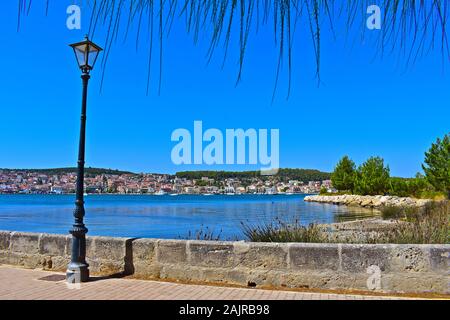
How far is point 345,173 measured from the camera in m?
80.1

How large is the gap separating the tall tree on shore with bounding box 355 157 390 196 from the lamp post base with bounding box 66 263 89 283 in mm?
67594

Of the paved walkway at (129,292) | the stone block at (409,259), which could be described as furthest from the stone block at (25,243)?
the stone block at (409,259)

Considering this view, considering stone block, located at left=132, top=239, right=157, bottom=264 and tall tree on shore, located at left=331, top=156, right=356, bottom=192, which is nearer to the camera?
stone block, located at left=132, top=239, right=157, bottom=264

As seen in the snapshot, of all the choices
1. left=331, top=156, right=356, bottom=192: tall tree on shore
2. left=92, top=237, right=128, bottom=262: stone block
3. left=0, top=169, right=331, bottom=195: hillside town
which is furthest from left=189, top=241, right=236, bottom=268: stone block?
left=0, top=169, right=331, bottom=195: hillside town

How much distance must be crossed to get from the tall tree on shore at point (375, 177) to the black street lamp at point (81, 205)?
6715 centimetres

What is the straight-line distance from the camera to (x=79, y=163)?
7.28 meters

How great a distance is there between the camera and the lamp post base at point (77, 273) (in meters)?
6.69

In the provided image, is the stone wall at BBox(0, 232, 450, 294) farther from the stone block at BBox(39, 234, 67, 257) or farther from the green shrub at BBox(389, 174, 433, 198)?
the green shrub at BBox(389, 174, 433, 198)

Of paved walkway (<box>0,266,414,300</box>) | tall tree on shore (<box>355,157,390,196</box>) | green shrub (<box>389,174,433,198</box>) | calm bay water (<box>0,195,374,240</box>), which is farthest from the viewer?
tall tree on shore (<box>355,157,390,196</box>)

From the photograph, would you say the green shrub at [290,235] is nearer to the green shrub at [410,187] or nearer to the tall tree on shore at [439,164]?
the tall tree on shore at [439,164]

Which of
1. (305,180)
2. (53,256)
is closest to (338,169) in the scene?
(305,180)

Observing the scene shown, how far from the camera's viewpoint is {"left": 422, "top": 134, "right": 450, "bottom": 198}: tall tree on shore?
37906 millimetres

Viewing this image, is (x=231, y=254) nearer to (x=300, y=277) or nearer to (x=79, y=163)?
(x=300, y=277)

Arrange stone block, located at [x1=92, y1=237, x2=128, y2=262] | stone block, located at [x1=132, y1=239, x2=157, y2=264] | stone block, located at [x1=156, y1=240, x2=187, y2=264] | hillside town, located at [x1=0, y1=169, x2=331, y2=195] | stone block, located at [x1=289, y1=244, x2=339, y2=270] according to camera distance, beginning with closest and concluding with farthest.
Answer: stone block, located at [x1=289, y1=244, x2=339, y2=270]
stone block, located at [x1=156, y1=240, x2=187, y2=264]
stone block, located at [x1=132, y1=239, x2=157, y2=264]
stone block, located at [x1=92, y1=237, x2=128, y2=262]
hillside town, located at [x1=0, y1=169, x2=331, y2=195]
